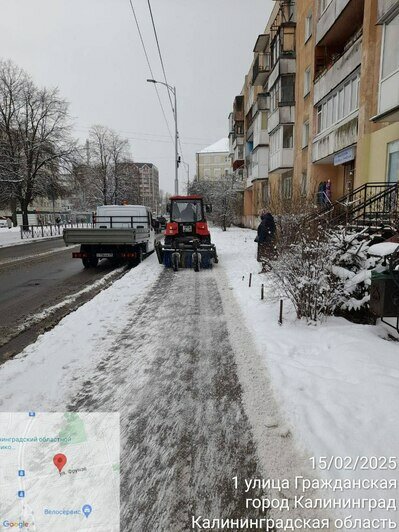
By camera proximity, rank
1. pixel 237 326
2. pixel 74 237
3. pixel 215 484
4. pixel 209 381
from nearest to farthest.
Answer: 1. pixel 215 484
2. pixel 209 381
3. pixel 237 326
4. pixel 74 237

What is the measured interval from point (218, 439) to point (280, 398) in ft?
2.86

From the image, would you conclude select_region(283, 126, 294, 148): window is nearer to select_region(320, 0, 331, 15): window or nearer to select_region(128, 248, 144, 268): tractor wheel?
select_region(320, 0, 331, 15): window

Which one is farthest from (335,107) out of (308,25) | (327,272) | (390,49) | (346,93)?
(327,272)

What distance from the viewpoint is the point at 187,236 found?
43.2ft

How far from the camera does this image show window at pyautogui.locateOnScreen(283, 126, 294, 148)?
2209 cm

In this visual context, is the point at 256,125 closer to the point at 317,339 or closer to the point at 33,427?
the point at 317,339

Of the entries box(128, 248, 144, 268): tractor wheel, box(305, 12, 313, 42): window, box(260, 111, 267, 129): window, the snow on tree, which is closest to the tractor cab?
box(128, 248, 144, 268): tractor wheel

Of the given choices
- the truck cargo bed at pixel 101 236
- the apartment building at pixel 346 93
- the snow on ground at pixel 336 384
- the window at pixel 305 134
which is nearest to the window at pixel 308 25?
the apartment building at pixel 346 93

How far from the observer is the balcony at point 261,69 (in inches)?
1078

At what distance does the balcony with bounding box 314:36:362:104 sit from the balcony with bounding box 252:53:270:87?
38.5 feet

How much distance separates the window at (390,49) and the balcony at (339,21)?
170 inches

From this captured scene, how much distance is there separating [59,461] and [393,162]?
12.3 metres

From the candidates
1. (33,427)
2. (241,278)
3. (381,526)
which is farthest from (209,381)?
(241,278)

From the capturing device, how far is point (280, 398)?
348cm
